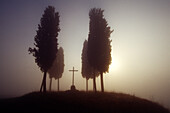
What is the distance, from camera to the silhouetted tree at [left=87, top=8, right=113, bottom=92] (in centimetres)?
3303

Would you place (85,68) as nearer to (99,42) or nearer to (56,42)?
(99,42)

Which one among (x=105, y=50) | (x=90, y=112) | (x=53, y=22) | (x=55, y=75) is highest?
(x=53, y=22)

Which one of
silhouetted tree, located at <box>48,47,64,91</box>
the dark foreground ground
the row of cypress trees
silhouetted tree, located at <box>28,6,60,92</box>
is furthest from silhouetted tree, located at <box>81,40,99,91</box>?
the dark foreground ground

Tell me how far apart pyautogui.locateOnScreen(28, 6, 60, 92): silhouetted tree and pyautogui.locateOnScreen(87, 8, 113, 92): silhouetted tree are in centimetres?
654

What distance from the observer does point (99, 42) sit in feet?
112

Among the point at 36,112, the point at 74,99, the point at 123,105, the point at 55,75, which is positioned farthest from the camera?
the point at 55,75

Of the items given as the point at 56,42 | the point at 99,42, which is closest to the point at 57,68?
the point at 56,42

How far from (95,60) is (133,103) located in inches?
498

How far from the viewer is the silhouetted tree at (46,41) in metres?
31.6

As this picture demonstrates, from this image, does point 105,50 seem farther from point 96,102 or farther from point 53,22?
point 96,102

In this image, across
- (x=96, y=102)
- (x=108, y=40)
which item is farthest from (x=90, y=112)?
(x=108, y=40)

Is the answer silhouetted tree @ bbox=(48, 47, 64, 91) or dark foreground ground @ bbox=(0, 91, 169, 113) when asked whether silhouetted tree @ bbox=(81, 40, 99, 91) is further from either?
dark foreground ground @ bbox=(0, 91, 169, 113)

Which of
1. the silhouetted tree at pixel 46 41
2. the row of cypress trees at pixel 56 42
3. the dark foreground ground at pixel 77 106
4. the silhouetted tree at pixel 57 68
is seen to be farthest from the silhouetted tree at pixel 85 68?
the dark foreground ground at pixel 77 106

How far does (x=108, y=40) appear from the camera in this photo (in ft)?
113
